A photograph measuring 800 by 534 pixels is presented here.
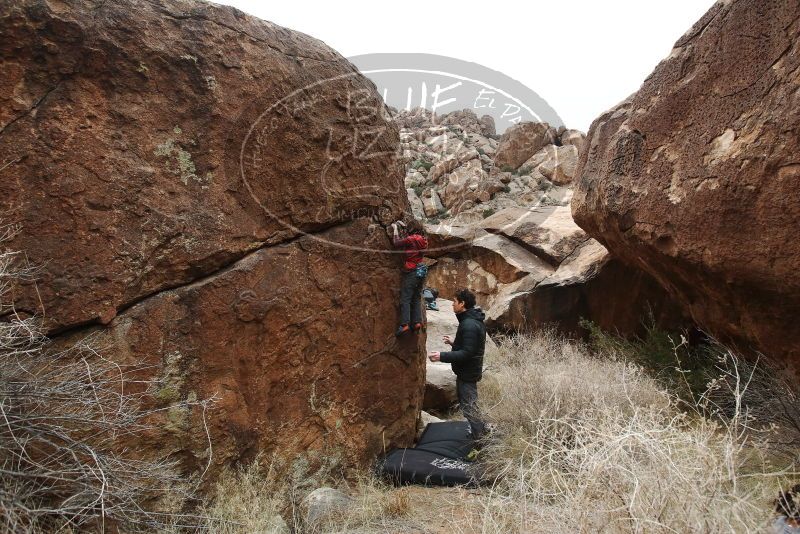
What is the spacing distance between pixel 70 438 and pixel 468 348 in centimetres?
295

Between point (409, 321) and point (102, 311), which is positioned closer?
point (102, 311)

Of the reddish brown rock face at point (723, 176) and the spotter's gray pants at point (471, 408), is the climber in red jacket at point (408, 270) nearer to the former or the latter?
the spotter's gray pants at point (471, 408)

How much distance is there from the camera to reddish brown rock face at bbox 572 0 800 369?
10.1 feet

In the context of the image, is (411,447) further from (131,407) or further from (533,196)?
(533,196)

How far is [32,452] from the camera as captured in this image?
7.84ft

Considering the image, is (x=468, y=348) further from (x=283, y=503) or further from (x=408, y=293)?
(x=283, y=503)

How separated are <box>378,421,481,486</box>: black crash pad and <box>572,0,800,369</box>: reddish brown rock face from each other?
2.18m

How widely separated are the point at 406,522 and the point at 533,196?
63.5ft

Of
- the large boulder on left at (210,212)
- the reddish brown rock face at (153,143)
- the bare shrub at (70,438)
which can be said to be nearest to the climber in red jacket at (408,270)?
the large boulder on left at (210,212)

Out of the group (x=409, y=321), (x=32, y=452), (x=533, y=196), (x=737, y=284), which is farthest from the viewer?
(x=533, y=196)

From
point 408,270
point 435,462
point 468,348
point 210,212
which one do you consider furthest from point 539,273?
point 210,212

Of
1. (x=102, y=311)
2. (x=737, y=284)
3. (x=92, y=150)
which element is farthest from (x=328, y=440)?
(x=737, y=284)

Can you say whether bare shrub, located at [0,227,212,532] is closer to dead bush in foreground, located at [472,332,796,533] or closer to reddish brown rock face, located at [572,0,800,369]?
dead bush in foreground, located at [472,332,796,533]

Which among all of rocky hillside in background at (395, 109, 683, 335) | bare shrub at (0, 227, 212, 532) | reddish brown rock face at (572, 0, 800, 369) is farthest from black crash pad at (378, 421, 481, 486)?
rocky hillside in background at (395, 109, 683, 335)
